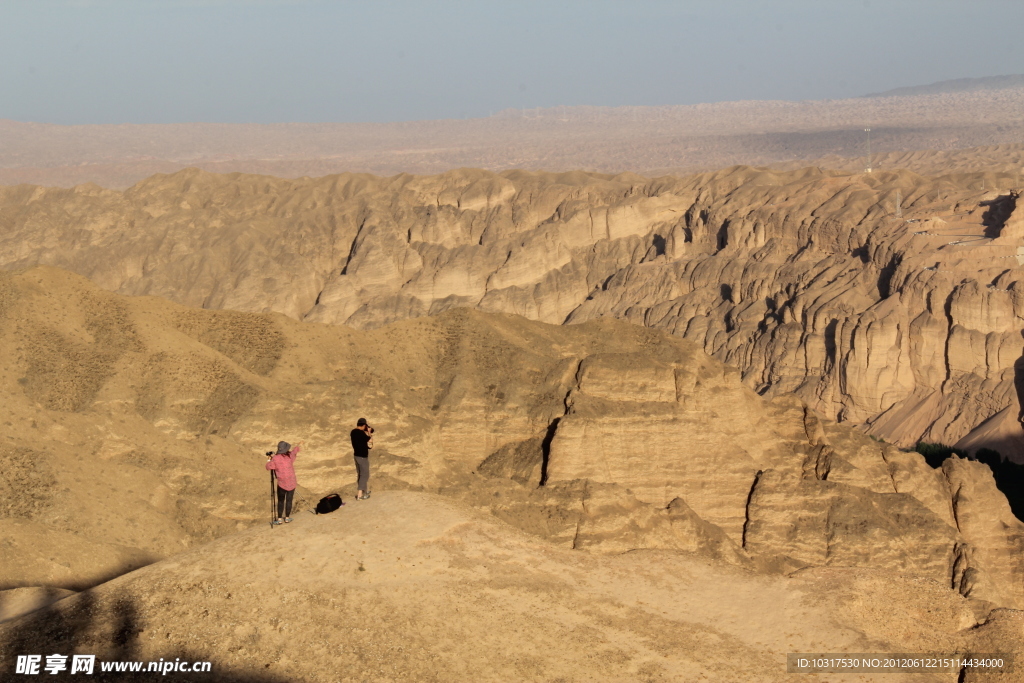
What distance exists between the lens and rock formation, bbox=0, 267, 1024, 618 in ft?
81.1

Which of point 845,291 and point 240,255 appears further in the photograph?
point 240,255

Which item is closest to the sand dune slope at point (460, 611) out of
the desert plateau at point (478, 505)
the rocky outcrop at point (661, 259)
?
the desert plateau at point (478, 505)

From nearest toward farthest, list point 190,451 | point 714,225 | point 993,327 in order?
point 190,451 → point 993,327 → point 714,225

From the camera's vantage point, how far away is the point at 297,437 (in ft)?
90.6

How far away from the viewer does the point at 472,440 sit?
32719mm

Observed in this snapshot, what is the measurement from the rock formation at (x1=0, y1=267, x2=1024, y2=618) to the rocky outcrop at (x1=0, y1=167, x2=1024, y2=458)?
35.2 m

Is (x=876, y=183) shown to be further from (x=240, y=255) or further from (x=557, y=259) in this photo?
(x=240, y=255)

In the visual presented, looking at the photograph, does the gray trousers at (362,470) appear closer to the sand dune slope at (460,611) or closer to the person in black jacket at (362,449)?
the person in black jacket at (362,449)

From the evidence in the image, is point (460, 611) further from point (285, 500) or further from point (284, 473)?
point (284, 473)


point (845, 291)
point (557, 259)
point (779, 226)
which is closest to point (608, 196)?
point (557, 259)

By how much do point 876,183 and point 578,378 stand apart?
239 feet

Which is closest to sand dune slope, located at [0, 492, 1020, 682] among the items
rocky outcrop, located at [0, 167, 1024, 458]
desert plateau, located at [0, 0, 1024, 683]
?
desert plateau, located at [0, 0, 1024, 683]

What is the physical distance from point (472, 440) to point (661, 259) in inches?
2743

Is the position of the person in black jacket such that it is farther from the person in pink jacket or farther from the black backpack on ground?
the person in pink jacket
